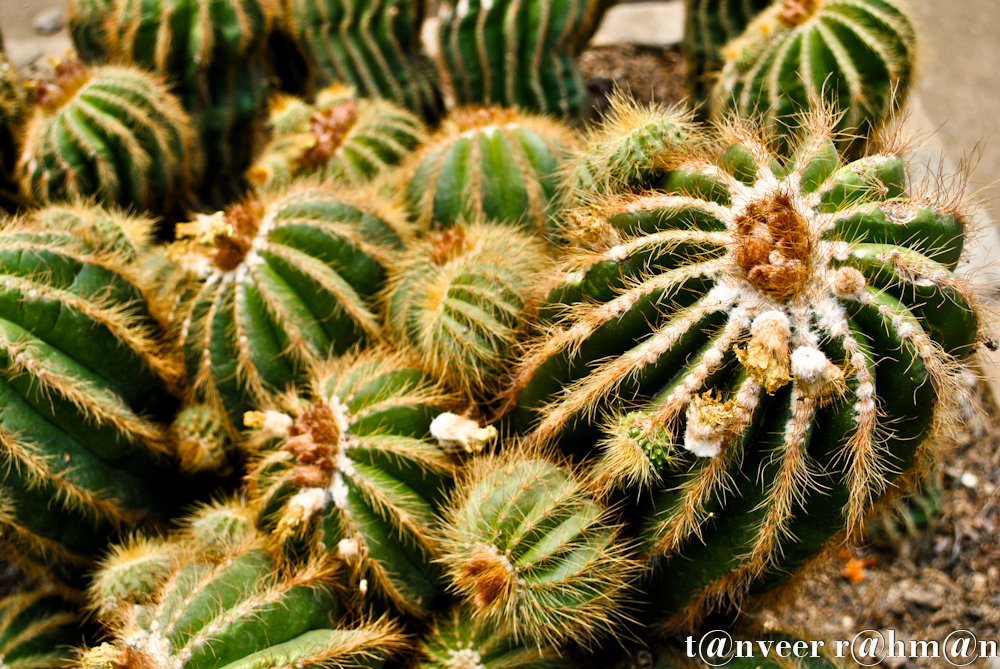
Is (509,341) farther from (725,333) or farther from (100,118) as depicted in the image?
(100,118)

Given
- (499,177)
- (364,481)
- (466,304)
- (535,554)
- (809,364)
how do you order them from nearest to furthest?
(809,364) < (535,554) < (364,481) < (466,304) < (499,177)

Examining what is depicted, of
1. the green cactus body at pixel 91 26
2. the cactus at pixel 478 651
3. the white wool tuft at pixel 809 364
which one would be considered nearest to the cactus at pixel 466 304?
the cactus at pixel 478 651

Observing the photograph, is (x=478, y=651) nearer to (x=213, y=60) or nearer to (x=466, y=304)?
(x=466, y=304)

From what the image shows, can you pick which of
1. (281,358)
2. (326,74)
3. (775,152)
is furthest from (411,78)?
(775,152)

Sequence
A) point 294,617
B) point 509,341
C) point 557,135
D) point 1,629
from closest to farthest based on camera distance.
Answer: point 294,617 → point 509,341 → point 1,629 → point 557,135

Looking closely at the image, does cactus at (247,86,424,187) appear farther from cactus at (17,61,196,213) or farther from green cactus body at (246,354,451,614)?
green cactus body at (246,354,451,614)

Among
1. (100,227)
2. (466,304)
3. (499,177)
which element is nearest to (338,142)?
(499,177)
